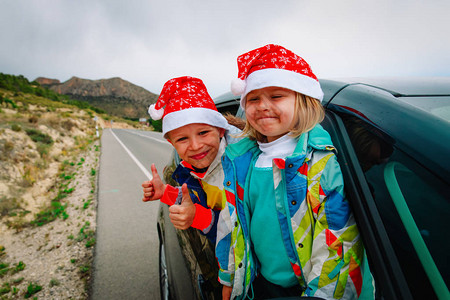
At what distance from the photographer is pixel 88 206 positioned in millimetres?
4949

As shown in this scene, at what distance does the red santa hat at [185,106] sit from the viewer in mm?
1425

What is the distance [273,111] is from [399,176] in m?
0.60

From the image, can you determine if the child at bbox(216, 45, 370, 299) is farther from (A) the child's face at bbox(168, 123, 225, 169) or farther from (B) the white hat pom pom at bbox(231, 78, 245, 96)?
(A) the child's face at bbox(168, 123, 225, 169)

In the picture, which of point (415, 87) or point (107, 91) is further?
point (107, 91)

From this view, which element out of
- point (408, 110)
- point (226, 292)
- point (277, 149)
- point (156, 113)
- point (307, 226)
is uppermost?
point (156, 113)

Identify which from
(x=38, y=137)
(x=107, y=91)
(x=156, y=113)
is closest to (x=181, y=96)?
(x=156, y=113)

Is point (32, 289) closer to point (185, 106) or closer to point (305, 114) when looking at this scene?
point (185, 106)

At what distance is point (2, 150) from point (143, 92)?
6022 inches

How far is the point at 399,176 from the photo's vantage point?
0.71 metres

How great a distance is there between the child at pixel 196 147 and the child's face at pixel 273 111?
38 centimetres

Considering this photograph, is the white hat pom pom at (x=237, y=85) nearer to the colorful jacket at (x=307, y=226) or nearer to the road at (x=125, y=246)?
the colorful jacket at (x=307, y=226)

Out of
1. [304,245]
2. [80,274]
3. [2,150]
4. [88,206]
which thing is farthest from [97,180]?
[304,245]

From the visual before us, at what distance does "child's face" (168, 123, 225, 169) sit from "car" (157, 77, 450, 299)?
74 cm

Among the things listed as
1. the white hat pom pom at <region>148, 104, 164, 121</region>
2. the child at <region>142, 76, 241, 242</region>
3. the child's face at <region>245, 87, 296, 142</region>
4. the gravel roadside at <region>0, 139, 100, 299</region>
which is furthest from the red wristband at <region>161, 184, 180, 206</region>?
the gravel roadside at <region>0, 139, 100, 299</region>
